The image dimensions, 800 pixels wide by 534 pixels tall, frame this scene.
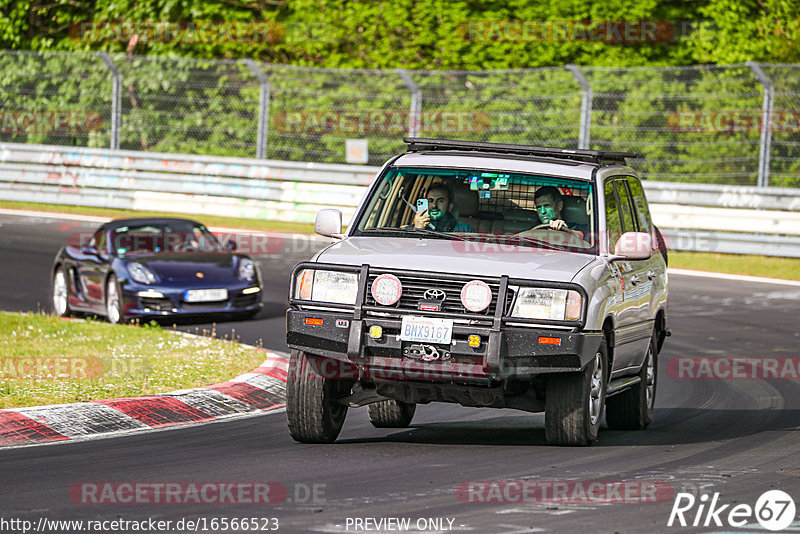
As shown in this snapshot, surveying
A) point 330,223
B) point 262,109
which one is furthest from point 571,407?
point 262,109

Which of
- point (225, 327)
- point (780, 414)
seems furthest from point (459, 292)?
point (225, 327)

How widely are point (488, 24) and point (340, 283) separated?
80.4 feet

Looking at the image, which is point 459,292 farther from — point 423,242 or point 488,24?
point 488,24

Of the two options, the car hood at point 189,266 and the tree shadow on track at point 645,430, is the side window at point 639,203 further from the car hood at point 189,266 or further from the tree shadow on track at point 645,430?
the car hood at point 189,266

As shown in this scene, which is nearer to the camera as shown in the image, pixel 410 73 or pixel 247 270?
pixel 247 270

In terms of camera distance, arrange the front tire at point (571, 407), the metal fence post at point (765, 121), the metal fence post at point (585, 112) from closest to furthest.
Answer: the front tire at point (571, 407), the metal fence post at point (765, 121), the metal fence post at point (585, 112)

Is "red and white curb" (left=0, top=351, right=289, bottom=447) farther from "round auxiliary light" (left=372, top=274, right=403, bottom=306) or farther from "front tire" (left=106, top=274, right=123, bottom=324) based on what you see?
"front tire" (left=106, top=274, right=123, bottom=324)

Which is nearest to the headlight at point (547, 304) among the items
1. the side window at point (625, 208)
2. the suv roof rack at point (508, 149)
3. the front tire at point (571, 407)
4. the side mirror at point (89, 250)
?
the front tire at point (571, 407)

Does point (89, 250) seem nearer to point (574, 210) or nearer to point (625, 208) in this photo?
point (625, 208)

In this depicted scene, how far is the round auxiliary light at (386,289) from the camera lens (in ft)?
27.7

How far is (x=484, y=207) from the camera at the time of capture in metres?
9.58

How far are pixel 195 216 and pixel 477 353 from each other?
62.8ft

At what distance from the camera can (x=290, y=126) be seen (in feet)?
89.1

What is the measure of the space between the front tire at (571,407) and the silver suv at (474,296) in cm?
1
